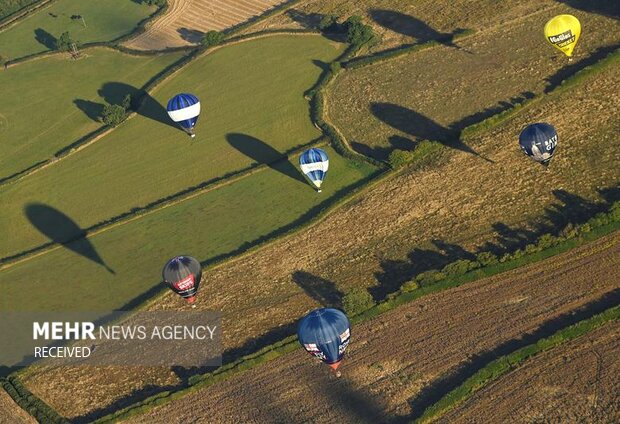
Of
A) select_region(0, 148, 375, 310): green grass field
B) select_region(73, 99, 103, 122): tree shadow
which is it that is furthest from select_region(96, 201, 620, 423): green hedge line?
select_region(73, 99, 103, 122): tree shadow

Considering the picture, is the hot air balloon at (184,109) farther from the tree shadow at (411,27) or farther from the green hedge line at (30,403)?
the green hedge line at (30,403)

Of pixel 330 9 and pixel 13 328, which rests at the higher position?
pixel 330 9

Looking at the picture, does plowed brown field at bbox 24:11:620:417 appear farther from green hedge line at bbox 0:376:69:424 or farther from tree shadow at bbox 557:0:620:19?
tree shadow at bbox 557:0:620:19

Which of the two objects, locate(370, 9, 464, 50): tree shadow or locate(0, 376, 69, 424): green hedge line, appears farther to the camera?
locate(370, 9, 464, 50): tree shadow

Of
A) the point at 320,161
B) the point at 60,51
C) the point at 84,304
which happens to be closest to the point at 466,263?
the point at 320,161

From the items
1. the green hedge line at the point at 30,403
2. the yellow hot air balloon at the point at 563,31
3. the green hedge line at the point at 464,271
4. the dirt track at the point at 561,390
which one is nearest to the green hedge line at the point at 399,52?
the yellow hot air balloon at the point at 563,31

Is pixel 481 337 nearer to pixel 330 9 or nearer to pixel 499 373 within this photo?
pixel 499 373
